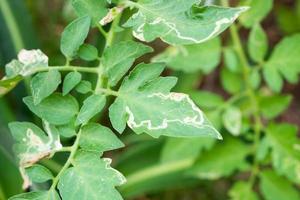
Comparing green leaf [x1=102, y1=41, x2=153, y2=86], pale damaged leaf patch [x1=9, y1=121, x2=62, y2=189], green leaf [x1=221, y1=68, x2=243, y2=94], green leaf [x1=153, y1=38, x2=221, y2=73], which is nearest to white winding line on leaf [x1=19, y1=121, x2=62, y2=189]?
pale damaged leaf patch [x1=9, y1=121, x2=62, y2=189]

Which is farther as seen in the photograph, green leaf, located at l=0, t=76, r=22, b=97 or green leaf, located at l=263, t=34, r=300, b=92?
green leaf, located at l=263, t=34, r=300, b=92

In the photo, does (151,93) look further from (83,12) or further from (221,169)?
(221,169)

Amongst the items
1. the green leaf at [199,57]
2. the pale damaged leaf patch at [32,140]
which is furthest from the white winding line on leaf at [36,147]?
the green leaf at [199,57]

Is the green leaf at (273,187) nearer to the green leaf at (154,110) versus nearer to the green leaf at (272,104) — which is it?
the green leaf at (272,104)

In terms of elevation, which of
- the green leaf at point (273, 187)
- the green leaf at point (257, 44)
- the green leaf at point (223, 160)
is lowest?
the green leaf at point (273, 187)

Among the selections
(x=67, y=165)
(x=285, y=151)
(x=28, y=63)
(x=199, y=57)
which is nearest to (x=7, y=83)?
(x=28, y=63)

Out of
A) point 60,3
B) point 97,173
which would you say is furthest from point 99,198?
point 60,3

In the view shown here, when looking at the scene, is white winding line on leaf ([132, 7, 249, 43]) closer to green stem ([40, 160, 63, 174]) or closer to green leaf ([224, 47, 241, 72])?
green leaf ([224, 47, 241, 72])
